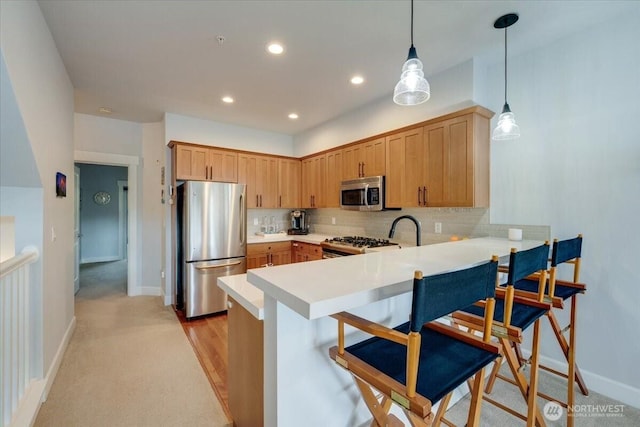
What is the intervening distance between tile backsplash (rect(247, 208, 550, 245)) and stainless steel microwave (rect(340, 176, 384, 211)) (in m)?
0.37

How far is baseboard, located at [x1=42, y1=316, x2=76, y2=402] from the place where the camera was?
6.81ft

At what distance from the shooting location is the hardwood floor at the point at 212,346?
2.17 meters

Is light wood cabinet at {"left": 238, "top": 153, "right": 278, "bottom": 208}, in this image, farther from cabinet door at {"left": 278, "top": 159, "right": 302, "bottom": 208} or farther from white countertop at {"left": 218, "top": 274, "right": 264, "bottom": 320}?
white countertop at {"left": 218, "top": 274, "right": 264, "bottom": 320}

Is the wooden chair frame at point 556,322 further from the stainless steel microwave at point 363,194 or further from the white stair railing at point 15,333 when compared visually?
the white stair railing at point 15,333

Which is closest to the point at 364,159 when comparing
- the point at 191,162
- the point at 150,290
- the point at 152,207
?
the point at 191,162

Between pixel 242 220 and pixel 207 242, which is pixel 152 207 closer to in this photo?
pixel 207 242

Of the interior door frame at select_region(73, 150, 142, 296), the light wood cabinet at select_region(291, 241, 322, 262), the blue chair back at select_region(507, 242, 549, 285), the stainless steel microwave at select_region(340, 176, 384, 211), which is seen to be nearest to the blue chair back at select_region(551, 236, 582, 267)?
the blue chair back at select_region(507, 242, 549, 285)

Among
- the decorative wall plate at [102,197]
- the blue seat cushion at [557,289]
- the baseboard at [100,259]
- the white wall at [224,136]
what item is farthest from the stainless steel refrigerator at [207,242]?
the decorative wall plate at [102,197]

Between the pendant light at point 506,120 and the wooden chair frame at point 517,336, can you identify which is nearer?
the wooden chair frame at point 517,336

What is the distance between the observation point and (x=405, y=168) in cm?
309

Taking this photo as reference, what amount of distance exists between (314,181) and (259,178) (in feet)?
2.88

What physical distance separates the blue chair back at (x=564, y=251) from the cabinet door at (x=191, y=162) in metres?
3.83

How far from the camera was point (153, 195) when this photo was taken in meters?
4.38

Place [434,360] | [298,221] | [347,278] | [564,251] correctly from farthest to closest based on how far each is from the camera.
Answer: [298,221]
[564,251]
[347,278]
[434,360]
